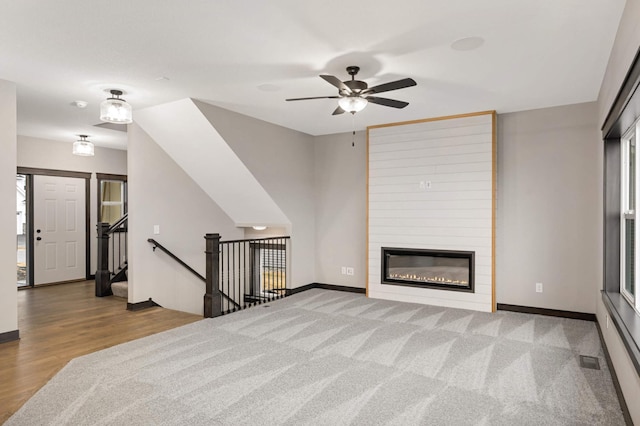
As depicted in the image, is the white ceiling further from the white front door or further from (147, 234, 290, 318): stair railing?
the white front door

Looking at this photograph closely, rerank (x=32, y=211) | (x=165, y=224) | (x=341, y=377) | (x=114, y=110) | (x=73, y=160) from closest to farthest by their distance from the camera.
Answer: (x=341, y=377)
(x=114, y=110)
(x=165, y=224)
(x=32, y=211)
(x=73, y=160)

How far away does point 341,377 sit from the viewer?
318 cm

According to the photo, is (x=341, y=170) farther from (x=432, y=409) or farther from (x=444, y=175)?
(x=432, y=409)

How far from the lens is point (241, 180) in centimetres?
575

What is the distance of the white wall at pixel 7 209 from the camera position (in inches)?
154

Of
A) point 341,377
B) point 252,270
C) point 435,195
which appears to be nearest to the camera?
point 341,377

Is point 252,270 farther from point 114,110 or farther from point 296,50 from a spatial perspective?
point 296,50

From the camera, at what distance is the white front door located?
6941 mm

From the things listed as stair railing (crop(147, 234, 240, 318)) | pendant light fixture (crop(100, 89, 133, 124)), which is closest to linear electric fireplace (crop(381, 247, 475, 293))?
stair railing (crop(147, 234, 240, 318))

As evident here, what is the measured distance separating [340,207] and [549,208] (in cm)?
305

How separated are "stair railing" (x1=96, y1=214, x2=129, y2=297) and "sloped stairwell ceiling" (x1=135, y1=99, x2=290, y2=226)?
150 centimetres

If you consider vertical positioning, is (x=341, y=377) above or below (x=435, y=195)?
below

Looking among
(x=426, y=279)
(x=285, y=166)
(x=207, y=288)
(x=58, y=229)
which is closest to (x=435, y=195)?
(x=426, y=279)

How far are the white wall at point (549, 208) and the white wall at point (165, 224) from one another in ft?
14.4
